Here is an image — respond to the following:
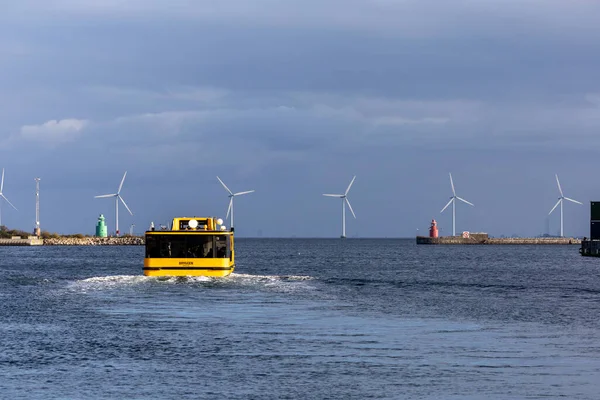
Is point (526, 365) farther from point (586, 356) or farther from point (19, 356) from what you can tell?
point (19, 356)

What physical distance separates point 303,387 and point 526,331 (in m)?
17.6

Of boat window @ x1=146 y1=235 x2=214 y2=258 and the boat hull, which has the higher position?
boat window @ x1=146 y1=235 x2=214 y2=258

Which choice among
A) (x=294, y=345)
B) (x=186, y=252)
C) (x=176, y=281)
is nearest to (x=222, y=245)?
(x=186, y=252)

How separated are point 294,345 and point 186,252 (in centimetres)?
3509

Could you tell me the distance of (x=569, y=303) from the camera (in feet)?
196

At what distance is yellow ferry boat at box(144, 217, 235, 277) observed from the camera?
69.8 meters

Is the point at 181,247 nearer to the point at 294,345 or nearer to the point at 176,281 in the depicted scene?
the point at 176,281

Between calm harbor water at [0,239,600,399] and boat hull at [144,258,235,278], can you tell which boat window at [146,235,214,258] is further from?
calm harbor water at [0,239,600,399]

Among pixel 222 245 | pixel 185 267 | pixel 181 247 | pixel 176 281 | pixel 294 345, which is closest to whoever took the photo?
pixel 294 345

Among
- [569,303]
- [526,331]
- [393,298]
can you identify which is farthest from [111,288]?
[526,331]

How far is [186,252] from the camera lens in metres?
70.4

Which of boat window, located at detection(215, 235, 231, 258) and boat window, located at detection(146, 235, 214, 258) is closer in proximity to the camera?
boat window, located at detection(146, 235, 214, 258)

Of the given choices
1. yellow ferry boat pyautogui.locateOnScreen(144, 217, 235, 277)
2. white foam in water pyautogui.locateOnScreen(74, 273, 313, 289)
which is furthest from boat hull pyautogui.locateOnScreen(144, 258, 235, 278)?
white foam in water pyautogui.locateOnScreen(74, 273, 313, 289)

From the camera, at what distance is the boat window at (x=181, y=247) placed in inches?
2766
